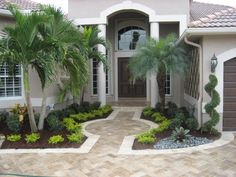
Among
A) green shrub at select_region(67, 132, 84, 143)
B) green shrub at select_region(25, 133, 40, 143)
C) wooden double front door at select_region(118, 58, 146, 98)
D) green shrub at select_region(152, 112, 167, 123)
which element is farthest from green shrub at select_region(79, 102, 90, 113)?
green shrub at select_region(25, 133, 40, 143)

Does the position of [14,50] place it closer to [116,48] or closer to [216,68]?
[216,68]

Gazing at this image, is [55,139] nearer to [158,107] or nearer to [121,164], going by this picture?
[121,164]

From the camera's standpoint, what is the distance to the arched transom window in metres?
16.0

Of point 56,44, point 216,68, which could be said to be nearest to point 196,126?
point 216,68

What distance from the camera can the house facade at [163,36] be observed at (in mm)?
8898

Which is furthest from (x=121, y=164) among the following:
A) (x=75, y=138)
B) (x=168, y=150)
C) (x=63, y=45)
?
(x=63, y=45)

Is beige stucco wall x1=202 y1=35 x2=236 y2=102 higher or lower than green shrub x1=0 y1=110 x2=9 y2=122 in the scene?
higher

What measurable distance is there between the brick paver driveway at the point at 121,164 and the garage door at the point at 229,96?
159 centimetres

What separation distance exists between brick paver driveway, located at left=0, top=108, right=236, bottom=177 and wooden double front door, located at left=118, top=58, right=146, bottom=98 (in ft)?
28.6

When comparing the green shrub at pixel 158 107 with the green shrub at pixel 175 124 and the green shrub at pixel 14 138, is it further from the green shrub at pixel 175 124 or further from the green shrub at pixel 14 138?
the green shrub at pixel 14 138

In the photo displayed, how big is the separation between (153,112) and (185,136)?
4359 mm

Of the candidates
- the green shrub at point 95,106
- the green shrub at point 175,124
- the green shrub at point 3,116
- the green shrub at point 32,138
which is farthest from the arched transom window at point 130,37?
the green shrub at point 32,138

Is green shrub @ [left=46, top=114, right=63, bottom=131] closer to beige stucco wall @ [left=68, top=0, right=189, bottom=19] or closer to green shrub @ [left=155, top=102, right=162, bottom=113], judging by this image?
green shrub @ [left=155, top=102, right=162, bottom=113]

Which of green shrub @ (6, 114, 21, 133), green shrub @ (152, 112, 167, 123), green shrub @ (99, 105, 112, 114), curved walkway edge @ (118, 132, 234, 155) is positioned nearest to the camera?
curved walkway edge @ (118, 132, 234, 155)
